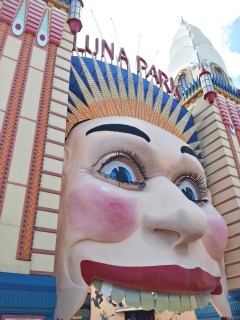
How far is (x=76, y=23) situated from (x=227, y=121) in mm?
4754

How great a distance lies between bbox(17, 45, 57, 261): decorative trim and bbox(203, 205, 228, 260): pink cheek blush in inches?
120

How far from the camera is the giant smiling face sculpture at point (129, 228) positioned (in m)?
4.49

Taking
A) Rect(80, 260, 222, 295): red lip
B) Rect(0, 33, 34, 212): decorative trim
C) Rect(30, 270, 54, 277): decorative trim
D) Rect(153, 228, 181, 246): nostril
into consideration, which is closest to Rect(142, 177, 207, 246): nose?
Rect(153, 228, 181, 246): nostril

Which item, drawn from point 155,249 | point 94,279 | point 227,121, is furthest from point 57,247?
point 227,121

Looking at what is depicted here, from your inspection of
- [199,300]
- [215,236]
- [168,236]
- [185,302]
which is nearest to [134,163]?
[168,236]

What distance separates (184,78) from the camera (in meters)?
11.1

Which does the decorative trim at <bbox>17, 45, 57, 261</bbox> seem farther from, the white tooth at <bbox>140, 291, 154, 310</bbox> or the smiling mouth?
the white tooth at <bbox>140, 291, 154, 310</bbox>

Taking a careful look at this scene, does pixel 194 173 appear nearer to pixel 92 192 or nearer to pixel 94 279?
pixel 92 192

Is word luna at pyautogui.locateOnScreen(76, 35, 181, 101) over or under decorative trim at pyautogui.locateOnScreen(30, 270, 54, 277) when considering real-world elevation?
over

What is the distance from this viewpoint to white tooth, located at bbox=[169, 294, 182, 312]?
472 cm

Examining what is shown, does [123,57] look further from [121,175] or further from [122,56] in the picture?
[121,175]

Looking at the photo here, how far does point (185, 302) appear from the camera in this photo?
4.82 m

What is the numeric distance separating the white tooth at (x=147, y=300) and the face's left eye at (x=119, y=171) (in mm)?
1766

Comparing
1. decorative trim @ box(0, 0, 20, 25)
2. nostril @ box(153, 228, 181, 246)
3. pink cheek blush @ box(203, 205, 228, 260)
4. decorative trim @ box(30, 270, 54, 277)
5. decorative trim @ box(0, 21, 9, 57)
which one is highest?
decorative trim @ box(0, 0, 20, 25)
